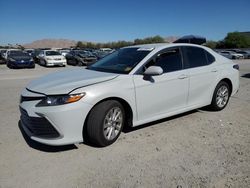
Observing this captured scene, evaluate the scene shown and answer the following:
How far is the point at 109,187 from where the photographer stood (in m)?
2.71

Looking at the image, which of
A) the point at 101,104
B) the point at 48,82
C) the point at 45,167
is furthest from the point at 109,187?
the point at 48,82

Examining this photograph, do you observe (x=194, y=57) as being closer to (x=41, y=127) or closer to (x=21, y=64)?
(x=41, y=127)

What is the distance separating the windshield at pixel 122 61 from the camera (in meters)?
4.11

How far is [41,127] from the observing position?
3336mm

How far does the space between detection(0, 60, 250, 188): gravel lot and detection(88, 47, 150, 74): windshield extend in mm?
1163

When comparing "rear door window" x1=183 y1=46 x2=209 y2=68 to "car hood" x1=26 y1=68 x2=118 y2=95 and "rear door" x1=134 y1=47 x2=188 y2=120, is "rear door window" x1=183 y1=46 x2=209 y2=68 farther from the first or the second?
"car hood" x1=26 y1=68 x2=118 y2=95

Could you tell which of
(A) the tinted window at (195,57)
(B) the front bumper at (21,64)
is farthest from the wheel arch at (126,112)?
(B) the front bumper at (21,64)

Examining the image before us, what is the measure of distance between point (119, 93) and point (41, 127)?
4.03ft

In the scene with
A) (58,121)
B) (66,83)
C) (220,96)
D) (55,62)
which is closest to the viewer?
(58,121)

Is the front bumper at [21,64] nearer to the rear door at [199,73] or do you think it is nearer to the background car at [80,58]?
the background car at [80,58]

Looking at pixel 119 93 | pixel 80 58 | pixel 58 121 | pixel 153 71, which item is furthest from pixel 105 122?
pixel 80 58

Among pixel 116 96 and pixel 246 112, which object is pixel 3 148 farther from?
pixel 246 112

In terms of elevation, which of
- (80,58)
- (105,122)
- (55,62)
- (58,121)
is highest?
(58,121)

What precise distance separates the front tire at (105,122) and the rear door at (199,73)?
171cm
